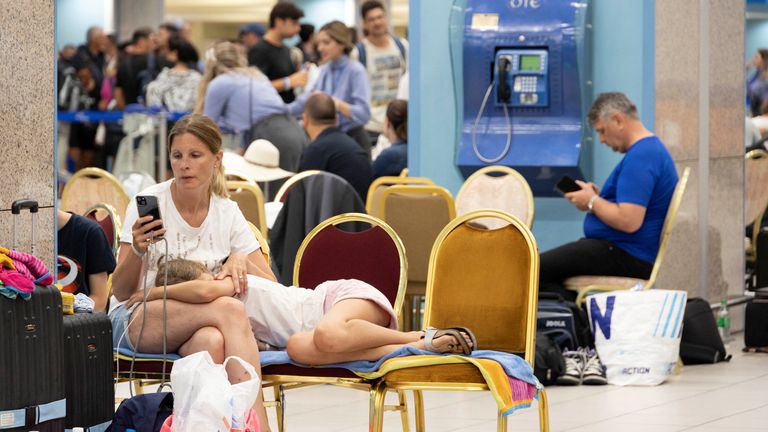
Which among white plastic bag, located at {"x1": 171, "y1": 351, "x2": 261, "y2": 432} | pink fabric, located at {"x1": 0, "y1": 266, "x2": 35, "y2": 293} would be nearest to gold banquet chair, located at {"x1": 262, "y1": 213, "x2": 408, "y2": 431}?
white plastic bag, located at {"x1": 171, "y1": 351, "x2": 261, "y2": 432}

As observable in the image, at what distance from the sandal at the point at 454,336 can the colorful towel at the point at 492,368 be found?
0.9 inches

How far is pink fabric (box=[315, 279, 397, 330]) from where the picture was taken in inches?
208

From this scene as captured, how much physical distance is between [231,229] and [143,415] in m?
0.90

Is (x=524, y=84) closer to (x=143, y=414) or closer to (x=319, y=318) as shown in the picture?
(x=319, y=318)

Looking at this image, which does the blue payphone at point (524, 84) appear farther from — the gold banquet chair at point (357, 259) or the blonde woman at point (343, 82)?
the gold banquet chair at point (357, 259)

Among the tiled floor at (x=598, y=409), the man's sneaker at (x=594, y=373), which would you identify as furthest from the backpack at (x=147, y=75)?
the man's sneaker at (x=594, y=373)

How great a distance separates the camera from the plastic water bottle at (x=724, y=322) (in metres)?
8.95

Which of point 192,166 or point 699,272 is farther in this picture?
point 699,272

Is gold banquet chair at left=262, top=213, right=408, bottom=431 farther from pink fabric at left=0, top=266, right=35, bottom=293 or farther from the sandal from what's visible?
pink fabric at left=0, top=266, right=35, bottom=293

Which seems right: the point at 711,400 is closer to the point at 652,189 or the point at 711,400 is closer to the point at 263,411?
the point at 652,189

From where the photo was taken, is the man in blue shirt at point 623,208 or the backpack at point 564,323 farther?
the man in blue shirt at point 623,208

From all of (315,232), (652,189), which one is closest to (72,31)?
(652,189)

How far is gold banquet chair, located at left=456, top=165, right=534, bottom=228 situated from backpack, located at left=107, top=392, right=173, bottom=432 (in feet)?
12.4

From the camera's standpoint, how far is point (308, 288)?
5695 millimetres
